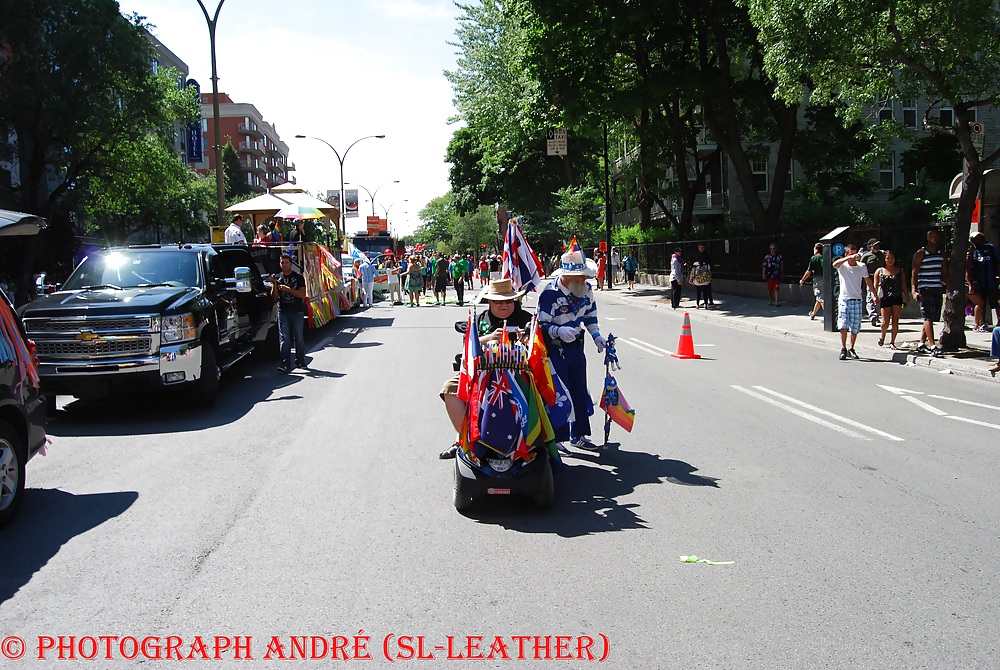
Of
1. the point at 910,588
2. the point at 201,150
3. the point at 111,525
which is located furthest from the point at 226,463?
the point at 201,150

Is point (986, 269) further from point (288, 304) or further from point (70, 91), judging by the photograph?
point (70, 91)

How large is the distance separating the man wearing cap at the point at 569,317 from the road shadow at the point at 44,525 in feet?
11.7

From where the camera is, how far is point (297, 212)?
71.0 feet

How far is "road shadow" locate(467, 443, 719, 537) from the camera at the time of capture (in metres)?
5.92

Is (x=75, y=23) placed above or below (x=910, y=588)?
above

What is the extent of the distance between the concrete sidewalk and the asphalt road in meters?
3.79

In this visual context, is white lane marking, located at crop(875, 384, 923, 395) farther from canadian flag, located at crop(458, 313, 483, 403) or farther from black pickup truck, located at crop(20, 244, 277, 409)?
black pickup truck, located at crop(20, 244, 277, 409)

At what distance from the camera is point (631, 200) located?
2530 inches

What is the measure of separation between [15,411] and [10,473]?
469 millimetres

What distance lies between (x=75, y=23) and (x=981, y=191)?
32.5 metres

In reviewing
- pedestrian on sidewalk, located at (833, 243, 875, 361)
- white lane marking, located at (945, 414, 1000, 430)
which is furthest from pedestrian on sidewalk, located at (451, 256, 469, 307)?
white lane marking, located at (945, 414, 1000, 430)

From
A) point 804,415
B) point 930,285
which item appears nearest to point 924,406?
point 804,415

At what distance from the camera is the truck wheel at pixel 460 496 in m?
6.09

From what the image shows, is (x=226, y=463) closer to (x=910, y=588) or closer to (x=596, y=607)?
(x=596, y=607)
